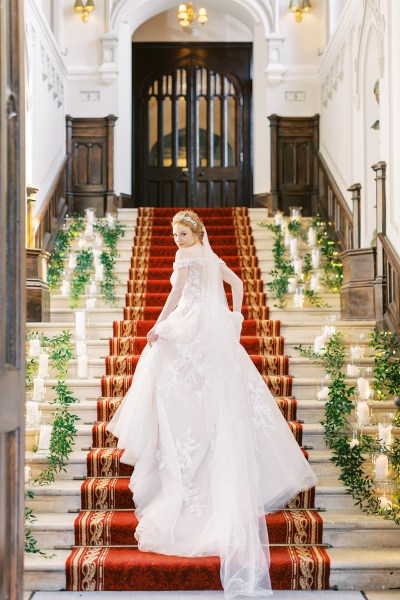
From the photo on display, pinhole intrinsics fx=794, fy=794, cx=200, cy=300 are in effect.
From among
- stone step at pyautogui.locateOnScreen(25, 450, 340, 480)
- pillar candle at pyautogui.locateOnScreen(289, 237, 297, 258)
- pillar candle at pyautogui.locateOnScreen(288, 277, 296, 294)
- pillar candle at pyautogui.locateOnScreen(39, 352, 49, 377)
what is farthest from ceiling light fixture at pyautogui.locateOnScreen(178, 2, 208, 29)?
stone step at pyautogui.locateOnScreen(25, 450, 340, 480)

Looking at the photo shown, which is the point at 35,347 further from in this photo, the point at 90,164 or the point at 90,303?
the point at 90,164

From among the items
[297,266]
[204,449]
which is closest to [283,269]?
[297,266]

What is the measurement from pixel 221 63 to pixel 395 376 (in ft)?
25.7

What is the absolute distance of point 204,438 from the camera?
13.6 ft

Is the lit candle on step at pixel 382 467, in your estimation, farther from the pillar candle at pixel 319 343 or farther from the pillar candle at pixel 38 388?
the pillar candle at pixel 38 388

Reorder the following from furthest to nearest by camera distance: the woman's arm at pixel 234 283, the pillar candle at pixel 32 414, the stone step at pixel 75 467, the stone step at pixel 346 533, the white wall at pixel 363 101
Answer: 1. the white wall at pixel 363 101
2. the pillar candle at pixel 32 414
3. the stone step at pixel 75 467
4. the woman's arm at pixel 234 283
5. the stone step at pixel 346 533

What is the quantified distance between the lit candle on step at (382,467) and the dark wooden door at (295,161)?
6.51 metres

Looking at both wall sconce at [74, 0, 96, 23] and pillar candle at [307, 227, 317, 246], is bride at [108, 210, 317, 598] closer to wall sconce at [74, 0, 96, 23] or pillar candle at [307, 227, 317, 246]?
pillar candle at [307, 227, 317, 246]

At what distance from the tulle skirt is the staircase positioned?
16 centimetres

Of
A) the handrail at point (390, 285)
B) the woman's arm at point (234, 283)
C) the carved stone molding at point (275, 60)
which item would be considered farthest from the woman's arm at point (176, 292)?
the carved stone molding at point (275, 60)

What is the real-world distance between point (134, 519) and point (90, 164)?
726cm

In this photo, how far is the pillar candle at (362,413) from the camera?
504 cm

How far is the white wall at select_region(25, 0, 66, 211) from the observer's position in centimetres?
804

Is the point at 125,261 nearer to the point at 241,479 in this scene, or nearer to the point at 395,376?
the point at 395,376
